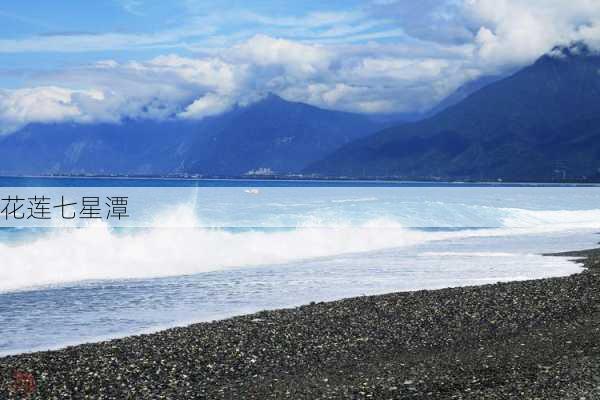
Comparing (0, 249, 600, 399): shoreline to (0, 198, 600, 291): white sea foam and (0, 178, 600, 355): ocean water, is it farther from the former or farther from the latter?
(0, 198, 600, 291): white sea foam

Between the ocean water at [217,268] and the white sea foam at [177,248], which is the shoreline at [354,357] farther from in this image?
the white sea foam at [177,248]

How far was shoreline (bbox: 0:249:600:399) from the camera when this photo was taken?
40.1 feet

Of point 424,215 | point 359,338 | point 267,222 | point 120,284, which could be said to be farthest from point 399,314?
point 424,215

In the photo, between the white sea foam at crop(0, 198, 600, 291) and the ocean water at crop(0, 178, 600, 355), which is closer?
the ocean water at crop(0, 178, 600, 355)

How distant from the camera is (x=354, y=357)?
14555mm

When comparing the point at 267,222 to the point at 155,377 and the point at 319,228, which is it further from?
the point at 155,377

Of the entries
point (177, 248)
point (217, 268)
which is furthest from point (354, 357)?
point (177, 248)

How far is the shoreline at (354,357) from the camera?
12227 mm

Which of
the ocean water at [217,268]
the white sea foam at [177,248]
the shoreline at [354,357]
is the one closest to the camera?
the shoreline at [354,357]

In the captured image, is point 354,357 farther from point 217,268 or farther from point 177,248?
point 177,248

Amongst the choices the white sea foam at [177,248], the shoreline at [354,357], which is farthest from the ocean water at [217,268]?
the shoreline at [354,357]

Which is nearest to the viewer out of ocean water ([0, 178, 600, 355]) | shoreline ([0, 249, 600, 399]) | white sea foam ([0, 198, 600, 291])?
shoreline ([0, 249, 600, 399])

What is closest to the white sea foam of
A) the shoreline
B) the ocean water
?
the ocean water

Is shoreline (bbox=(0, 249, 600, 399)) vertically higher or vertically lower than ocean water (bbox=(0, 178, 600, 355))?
higher
